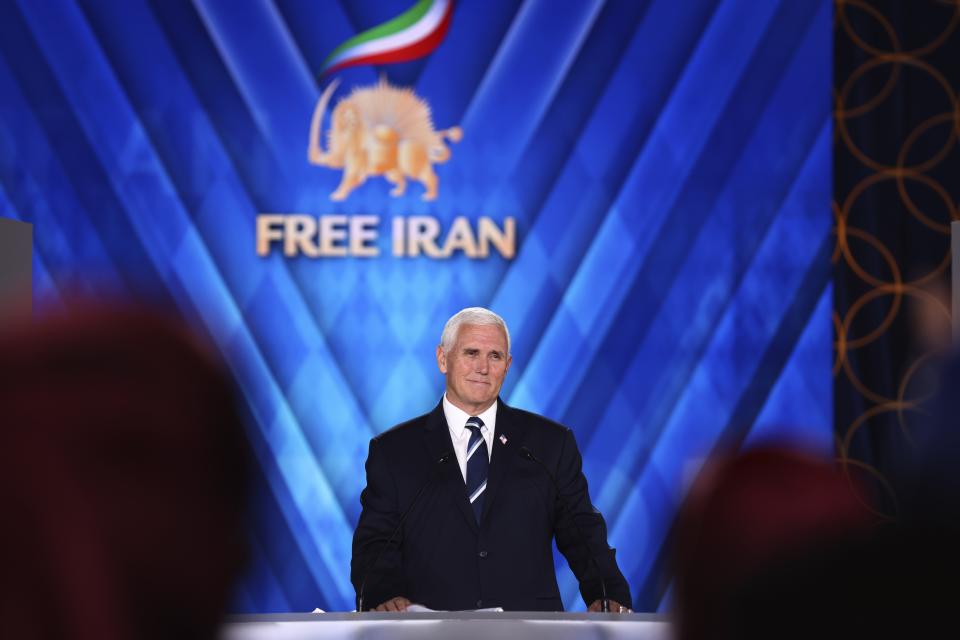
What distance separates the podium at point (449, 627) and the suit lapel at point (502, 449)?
1021 millimetres

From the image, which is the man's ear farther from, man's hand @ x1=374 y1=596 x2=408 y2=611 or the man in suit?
man's hand @ x1=374 y1=596 x2=408 y2=611

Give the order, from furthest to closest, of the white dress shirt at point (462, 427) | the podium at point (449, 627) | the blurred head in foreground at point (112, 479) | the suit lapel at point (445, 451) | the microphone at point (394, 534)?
the white dress shirt at point (462, 427)
the suit lapel at point (445, 451)
the microphone at point (394, 534)
the podium at point (449, 627)
the blurred head in foreground at point (112, 479)

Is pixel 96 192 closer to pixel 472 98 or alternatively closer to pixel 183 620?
pixel 472 98

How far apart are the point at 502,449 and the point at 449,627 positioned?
130 centimetres

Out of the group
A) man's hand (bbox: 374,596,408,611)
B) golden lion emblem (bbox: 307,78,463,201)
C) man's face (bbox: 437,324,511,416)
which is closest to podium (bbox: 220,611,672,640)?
man's hand (bbox: 374,596,408,611)

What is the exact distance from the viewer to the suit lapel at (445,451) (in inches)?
119

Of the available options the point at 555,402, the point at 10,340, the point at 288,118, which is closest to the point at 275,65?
the point at 288,118

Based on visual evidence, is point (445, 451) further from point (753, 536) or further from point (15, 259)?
point (753, 536)

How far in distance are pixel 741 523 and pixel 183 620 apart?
265 mm

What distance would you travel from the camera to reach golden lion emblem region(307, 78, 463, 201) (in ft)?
15.5

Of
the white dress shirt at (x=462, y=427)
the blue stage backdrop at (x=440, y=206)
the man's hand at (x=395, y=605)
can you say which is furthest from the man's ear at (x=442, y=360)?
the blue stage backdrop at (x=440, y=206)

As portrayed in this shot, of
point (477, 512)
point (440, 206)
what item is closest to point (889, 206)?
point (440, 206)

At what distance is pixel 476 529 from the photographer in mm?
2988

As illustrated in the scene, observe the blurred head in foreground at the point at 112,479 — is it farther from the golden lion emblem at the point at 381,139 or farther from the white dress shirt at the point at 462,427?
the golden lion emblem at the point at 381,139
